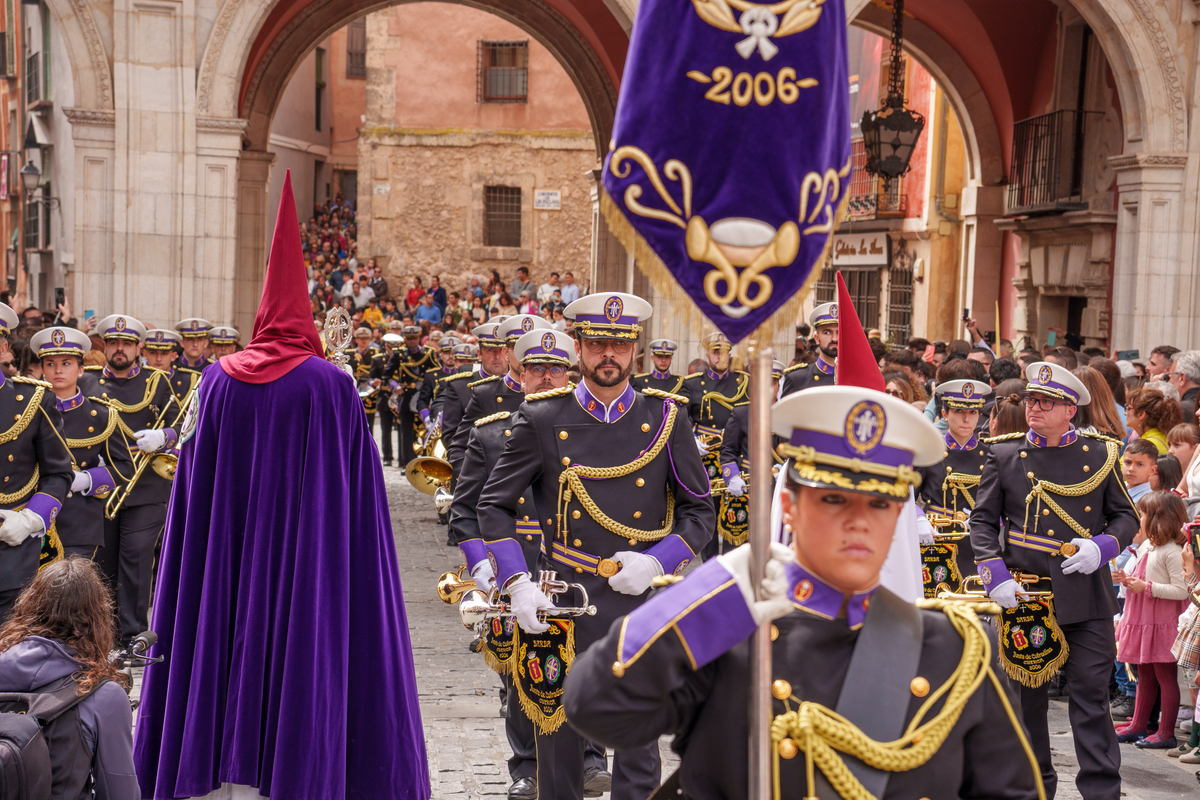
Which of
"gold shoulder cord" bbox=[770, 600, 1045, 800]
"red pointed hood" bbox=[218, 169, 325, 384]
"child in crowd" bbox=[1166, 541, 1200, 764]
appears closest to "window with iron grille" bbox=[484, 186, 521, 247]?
"child in crowd" bbox=[1166, 541, 1200, 764]

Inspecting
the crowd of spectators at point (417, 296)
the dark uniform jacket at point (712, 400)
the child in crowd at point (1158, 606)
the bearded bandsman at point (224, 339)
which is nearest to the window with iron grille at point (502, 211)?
the crowd of spectators at point (417, 296)

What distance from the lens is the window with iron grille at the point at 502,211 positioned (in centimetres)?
3312

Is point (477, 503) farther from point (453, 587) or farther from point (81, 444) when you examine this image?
point (81, 444)

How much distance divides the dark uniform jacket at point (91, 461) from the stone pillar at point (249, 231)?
1144 cm

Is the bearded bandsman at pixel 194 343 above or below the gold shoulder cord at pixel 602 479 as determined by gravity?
above

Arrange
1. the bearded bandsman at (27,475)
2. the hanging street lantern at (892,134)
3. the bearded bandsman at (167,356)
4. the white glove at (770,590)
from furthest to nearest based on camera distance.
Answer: the hanging street lantern at (892,134), the bearded bandsman at (167,356), the bearded bandsman at (27,475), the white glove at (770,590)

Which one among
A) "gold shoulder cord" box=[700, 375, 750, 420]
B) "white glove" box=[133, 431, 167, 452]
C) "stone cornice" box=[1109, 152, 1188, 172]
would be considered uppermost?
"stone cornice" box=[1109, 152, 1188, 172]

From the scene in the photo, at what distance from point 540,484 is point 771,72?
124 inches

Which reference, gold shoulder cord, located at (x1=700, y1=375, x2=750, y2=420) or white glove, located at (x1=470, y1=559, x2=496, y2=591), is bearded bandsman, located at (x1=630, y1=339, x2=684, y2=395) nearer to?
gold shoulder cord, located at (x1=700, y1=375, x2=750, y2=420)

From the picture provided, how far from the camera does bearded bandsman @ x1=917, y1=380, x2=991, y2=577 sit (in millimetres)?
7648

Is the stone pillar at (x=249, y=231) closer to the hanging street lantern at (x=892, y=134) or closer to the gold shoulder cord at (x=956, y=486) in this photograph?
the hanging street lantern at (x=892, y=134)

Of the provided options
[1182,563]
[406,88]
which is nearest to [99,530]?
[1182,563]

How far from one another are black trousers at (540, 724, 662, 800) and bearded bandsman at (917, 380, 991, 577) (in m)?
3.00

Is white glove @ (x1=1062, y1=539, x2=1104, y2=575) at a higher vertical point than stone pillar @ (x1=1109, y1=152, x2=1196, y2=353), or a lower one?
lower
